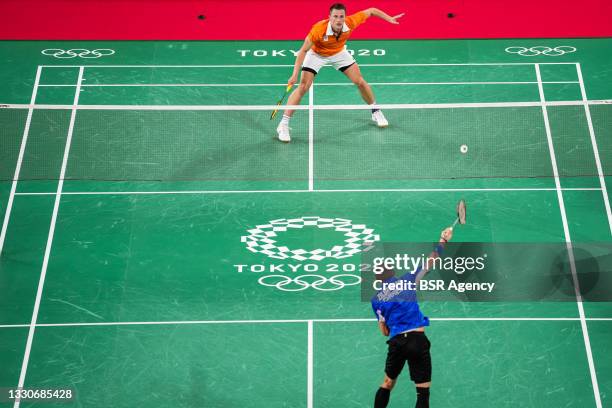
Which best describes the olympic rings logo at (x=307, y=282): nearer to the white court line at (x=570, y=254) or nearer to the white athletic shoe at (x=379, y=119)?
the white court line at (x=570, y=254)

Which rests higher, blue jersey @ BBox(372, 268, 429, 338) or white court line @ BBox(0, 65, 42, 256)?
Answer: white court line @ BBox(0, 65, 42, 256)

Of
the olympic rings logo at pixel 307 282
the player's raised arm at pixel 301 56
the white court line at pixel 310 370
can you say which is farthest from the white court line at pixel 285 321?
the player's raised arm at pixel 301 56

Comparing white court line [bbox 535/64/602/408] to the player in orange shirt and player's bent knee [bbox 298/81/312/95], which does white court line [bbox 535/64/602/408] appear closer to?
the player in orange shirt

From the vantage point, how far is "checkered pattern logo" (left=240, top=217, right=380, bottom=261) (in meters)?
12.6

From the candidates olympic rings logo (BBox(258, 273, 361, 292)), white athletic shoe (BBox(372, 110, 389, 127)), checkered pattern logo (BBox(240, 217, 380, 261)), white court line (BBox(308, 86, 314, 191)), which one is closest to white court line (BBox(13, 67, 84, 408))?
checkered pattern logo (BBox(240, 217, 380, 261))

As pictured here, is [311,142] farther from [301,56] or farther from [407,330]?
[407,330]

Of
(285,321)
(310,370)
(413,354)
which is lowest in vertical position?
(413,354)

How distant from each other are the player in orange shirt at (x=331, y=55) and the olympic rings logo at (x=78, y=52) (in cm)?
349

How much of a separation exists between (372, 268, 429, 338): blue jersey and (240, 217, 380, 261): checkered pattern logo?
8.10 feet

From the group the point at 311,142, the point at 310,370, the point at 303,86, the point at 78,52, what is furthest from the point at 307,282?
the point at 78,52

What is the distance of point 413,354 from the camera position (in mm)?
10031

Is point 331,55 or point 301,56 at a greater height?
point 331,55

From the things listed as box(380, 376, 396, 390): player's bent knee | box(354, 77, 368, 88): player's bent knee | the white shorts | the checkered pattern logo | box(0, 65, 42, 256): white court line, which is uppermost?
the white shorts

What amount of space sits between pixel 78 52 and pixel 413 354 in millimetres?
8457
